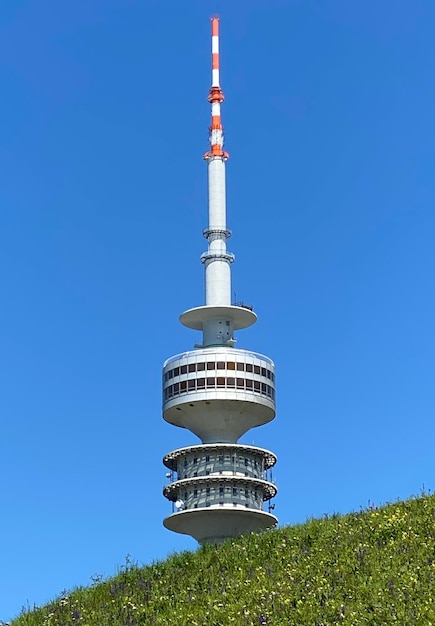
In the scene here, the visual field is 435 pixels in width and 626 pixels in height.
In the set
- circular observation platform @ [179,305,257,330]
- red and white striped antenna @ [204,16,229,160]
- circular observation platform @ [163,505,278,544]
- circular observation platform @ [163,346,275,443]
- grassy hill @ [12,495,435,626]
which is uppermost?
red and white striped antenna @ [204,16,229,160]

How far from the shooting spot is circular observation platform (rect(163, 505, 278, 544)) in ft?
345

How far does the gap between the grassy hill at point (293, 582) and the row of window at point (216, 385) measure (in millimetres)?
75706

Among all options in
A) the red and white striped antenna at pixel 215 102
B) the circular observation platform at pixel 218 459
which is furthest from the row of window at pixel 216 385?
the red and white striped antenna at pixel 215 102

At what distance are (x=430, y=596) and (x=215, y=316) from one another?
90.0 m

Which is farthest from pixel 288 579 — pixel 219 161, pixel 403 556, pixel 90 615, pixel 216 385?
pixel 219 161

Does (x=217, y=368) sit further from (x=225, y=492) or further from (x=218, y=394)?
(x=225, y=492)

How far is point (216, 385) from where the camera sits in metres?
107

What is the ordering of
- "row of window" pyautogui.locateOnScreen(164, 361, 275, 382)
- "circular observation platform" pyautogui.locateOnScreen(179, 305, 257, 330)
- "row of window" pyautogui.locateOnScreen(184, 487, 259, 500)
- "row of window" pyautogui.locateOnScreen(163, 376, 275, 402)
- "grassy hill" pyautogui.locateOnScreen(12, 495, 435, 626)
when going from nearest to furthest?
"grassy hill" pyautogui.locateOnScreen(12, 495, 435, 626) < "row of window" pyautogui.locateOnScreen(184, 487, 259, 500) < "row of window" pyautogui.locateOnScreen(163, 376, 275, 402) < "row of window" pyautogui.locateOnScreen(164, 361, 275, 382) < "circular observation platform" pyautogui.locateOnScreen(179, 305, 257, 330)

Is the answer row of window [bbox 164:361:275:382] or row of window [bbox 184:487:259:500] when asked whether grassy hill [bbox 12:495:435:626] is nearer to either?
row of window [bbox 184:487:259:500]

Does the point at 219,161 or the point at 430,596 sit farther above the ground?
the point at 219,161

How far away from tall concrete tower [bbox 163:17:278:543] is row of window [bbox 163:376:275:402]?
96mm

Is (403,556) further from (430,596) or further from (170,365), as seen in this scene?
(170,365)

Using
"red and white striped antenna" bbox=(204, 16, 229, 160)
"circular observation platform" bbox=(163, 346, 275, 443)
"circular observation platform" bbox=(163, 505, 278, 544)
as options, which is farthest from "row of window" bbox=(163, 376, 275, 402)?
"red and white striped antenna" bbox=(204, 16, 229, 160)

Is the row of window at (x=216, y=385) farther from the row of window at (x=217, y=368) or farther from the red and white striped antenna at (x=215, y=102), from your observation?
the red and white striped antenna at (x=215, y=102)
